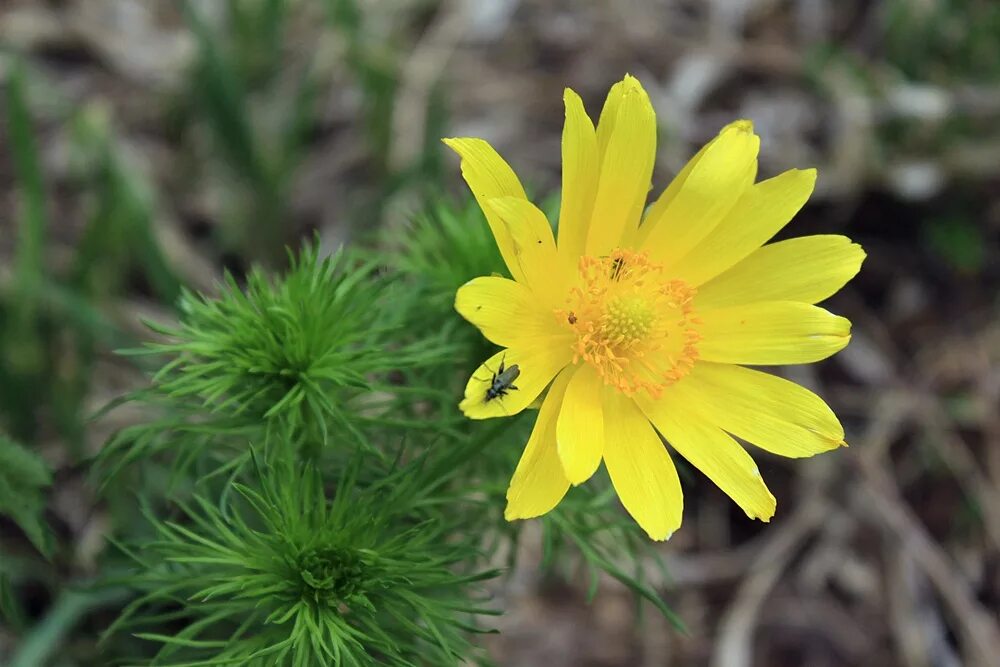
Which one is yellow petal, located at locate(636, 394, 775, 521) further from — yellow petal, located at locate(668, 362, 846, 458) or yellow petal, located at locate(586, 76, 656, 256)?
yellow petal, located at locate(586, 76, 656, 256)

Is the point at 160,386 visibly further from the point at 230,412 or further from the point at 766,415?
the point at 766,415

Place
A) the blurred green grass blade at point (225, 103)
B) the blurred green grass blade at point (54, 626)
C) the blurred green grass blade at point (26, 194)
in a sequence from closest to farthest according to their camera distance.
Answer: the blurred green grass blade at point (54, 626) < the blurred green grass blade at point (26, 194) < the blurred green grass blade at point (225, 103)

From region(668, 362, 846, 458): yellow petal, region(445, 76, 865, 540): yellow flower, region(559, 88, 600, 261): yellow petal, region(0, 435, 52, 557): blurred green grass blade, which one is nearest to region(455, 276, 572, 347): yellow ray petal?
region(445, 76, 865, 540): yellow flower

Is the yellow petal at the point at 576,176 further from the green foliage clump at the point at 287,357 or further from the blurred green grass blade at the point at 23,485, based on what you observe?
the blurred green grass blade at the point at 23,485

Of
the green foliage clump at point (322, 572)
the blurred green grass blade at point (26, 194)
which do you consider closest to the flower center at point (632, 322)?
the green foliage clump at point (322, 572)

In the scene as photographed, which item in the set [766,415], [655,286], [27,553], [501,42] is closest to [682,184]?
[655,286]

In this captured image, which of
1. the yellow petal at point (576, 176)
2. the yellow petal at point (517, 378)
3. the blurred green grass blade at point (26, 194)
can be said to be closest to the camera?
the yellow petal at point (517, 378)
